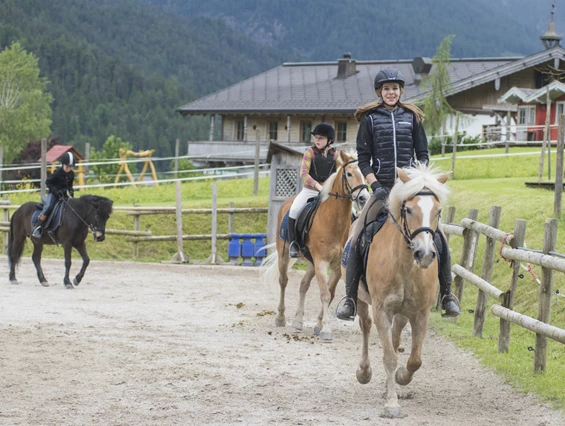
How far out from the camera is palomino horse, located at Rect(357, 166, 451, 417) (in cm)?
692

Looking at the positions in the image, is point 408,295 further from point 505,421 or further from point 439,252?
point 505,421

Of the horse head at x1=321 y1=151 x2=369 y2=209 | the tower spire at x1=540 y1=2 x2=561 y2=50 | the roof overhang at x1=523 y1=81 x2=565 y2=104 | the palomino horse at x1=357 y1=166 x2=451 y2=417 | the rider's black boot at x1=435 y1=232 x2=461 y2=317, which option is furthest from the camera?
the tower spire at x1=540 y1=2 x2=561 y2=50

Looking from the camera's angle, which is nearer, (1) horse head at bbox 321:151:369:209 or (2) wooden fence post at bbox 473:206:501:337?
(1) horse head at bbox 321:151:369:209

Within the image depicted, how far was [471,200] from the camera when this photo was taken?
63.7 ft

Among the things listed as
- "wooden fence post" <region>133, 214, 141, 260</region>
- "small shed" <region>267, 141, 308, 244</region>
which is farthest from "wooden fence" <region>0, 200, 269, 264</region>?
"small shed" <region>267, 141, 308, 244</region>

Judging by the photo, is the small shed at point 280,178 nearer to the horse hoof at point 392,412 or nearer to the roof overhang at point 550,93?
the horse hoof at point 392,412

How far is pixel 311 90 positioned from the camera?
51969 mm

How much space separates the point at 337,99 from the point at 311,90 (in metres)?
3.08

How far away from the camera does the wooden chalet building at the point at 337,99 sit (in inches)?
1697

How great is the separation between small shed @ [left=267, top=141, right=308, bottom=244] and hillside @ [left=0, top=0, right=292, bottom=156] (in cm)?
7217

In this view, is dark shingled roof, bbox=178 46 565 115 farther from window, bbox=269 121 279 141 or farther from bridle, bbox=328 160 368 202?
bridle, bbox=328 160 368 202

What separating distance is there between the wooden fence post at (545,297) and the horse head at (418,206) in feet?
6.01

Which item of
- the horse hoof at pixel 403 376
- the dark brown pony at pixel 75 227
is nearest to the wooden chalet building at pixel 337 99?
the dark brown pony at pixel 75 227

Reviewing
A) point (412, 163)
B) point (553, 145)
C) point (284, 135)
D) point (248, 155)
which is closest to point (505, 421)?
point (412, 163)
